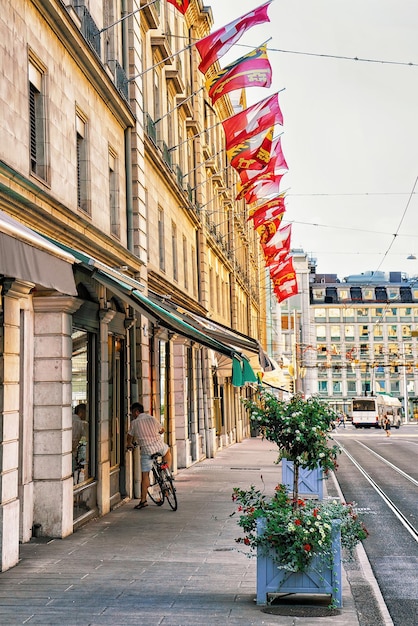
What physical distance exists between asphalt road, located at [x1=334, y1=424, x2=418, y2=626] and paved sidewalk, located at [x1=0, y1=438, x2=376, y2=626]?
1.90 feet

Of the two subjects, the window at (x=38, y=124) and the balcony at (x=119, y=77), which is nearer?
the window at (x=38, y=124)

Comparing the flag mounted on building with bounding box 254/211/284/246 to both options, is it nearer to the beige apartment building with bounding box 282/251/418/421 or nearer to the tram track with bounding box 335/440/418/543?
the tram track with bounding box 335/440/418/543

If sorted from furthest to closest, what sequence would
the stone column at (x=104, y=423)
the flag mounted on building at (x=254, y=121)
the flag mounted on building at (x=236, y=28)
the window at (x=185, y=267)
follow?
the window at (x=185, y=267)
the flag mounted on building at (x=254, y=121)
the flag mounted on building at (x=236, y=28)
the stone column at (x=104, y=423)

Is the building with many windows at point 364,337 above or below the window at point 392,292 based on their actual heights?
below

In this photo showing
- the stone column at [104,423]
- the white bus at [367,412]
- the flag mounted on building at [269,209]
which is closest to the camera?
the stone column at [104,423]

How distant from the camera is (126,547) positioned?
11.9 metres

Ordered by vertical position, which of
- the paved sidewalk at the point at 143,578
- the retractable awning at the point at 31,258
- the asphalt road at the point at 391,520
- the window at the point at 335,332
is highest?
the window at the point at 335,332

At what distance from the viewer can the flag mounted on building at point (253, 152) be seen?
2356cm

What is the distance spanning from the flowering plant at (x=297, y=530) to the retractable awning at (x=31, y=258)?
323 centimetres

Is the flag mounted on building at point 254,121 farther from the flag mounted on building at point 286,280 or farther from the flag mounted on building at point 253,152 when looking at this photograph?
the flag mounted on building at point 286,280

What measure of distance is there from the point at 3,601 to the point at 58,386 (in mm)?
4354

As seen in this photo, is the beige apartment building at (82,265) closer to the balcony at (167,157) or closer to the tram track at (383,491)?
the balcony at (167,157)

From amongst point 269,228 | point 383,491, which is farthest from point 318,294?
point 383,491

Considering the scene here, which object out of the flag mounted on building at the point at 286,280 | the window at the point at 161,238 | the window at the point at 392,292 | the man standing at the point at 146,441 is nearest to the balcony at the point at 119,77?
the window at the point at 161,238
